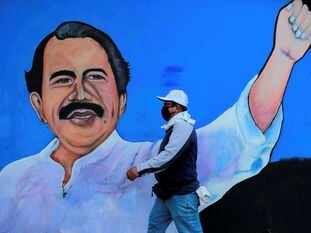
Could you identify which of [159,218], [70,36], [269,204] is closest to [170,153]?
[159,218]

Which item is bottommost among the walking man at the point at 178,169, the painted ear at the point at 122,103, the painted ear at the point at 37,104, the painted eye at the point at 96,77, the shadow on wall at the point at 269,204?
the shadow on wall at the point at 269,204

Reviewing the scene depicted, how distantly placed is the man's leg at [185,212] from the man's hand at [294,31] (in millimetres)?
1916

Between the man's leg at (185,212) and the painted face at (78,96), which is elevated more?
the painted face at (78,96)

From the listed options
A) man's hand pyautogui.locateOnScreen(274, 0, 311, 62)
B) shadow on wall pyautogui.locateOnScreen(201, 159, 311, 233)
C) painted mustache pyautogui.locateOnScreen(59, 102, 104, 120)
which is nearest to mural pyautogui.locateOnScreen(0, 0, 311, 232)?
painted mustache pyautogui.locateOnScreen(59, 102, 104, 120)

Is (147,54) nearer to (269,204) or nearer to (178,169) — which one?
(178,169)

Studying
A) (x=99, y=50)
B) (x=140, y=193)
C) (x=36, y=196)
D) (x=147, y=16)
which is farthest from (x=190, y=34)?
(x=36, y=196)

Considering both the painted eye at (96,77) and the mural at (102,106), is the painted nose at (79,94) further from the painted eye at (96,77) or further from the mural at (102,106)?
the painted eye at (96,77)

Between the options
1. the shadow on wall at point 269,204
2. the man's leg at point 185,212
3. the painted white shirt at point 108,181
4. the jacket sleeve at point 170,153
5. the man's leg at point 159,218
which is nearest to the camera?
the jacket sleeve at point 170,153

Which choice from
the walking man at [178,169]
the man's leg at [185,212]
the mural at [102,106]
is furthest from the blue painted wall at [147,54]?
the man's leg at [185,212]

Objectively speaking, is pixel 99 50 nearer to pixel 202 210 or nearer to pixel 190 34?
pixel 190 34

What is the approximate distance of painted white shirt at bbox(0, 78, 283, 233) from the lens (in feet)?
15.4

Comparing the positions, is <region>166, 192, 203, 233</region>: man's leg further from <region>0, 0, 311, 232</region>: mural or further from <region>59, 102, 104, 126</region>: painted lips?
<region>59, 102, 104, 126</region>: painted lips

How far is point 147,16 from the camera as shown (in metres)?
4.79

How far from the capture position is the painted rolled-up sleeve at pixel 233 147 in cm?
479
